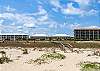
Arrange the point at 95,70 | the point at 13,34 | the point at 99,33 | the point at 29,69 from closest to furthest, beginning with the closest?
the point at 95,70 < the point at 29,69 < the point at 99,33 < the point at 13,34

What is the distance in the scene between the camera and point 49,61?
77.9ft

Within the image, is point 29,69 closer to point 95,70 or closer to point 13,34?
point 95,70

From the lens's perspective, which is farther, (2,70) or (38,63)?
(38,63)

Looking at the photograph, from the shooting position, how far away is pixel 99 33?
16200 centimetres

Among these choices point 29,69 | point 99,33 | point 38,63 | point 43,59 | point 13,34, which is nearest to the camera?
point 29,69

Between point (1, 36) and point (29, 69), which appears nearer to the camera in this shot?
point (29, 69)

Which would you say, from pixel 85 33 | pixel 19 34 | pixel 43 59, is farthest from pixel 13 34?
pixel 43 59

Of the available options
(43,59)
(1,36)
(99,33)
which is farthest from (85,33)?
(43,59)

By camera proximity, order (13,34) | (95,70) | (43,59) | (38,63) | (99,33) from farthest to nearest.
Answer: (13,34)
(99,33)
(43,59)
(38,63)
(95,70)

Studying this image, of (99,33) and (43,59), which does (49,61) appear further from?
(99,33)

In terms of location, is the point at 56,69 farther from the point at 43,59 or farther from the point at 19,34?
the point at 19,34

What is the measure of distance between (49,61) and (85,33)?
148382 mm

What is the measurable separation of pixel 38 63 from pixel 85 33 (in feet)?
492

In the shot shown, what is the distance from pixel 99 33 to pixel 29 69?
478 feet
